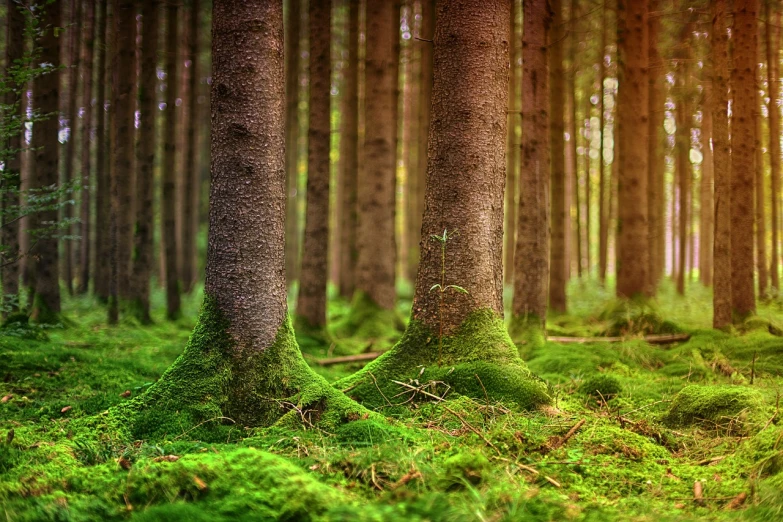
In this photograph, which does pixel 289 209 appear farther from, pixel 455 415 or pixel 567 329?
pixel 455 415

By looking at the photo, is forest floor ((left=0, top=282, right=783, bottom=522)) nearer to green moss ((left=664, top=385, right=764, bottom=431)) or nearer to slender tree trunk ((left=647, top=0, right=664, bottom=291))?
green moss ((left=664, top=385, right=764, bottom=431))

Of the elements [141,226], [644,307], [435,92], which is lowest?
[644,307]

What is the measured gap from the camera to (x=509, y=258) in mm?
23234

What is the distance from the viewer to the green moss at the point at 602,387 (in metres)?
6.77

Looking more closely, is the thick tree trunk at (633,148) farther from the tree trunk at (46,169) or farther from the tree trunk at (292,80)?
the tree trunk at (46,169)

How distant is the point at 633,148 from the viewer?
1316cm

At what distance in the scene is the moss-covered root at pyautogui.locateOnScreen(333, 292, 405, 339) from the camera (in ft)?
39.7

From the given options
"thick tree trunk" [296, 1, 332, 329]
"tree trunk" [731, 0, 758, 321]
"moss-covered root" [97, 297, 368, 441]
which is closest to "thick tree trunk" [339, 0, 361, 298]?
"thick tree trunk" [296, 1, 332, 329]

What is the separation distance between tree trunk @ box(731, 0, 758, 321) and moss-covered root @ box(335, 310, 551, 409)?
21.7ft

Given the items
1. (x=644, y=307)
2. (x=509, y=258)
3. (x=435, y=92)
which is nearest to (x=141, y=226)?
(x=435, y=92)

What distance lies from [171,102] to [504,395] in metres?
12.1

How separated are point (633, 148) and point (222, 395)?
11.1 meters

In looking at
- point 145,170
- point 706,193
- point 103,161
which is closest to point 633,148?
point 706,193

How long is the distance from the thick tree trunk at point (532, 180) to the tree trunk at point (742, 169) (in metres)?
3.48
